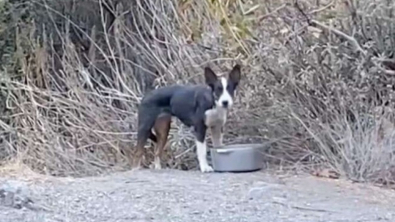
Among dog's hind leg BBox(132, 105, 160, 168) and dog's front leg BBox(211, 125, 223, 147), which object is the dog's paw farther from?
dog's hind leg BBox(132, 105, 160, 168)

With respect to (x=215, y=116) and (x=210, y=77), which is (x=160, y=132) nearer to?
(x=215, y=116)

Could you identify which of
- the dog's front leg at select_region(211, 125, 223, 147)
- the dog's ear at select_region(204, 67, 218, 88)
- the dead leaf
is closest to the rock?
the dog's ear at select_region(204, 67, 218, 88)

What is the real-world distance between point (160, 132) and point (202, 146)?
2.14 ft

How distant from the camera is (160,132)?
36.4 feet

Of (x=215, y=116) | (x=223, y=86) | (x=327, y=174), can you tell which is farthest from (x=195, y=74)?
(x=327, y=174)

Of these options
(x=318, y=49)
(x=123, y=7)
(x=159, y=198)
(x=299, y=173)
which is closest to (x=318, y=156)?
(x=299, y=173)

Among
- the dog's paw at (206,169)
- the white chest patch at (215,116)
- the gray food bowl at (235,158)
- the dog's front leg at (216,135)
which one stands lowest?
the dog's paw at (206,169)

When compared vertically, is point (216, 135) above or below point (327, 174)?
above

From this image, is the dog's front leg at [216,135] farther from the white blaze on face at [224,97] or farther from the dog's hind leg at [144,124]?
the dog's hind leg at [144,124]

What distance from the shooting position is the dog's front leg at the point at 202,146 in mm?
10641

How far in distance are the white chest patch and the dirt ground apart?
0.59 metres

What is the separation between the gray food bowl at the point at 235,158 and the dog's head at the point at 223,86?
50cm

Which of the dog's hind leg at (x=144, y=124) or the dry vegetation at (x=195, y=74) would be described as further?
the dog's hind leg at (x=144, y=124)

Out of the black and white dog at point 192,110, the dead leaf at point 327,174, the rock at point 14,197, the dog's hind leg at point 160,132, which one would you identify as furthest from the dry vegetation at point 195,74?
the rock at point 14,197
